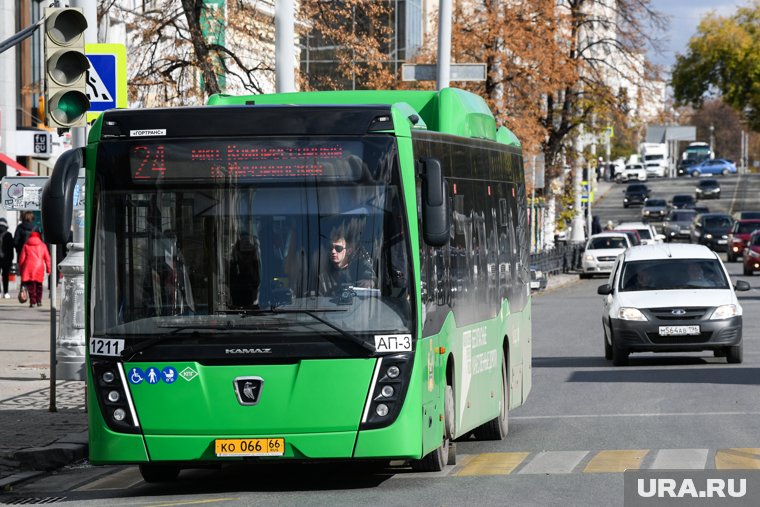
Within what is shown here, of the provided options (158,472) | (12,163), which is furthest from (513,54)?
(158,472)

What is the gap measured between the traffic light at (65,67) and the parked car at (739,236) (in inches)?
2179

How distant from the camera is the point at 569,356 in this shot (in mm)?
24781

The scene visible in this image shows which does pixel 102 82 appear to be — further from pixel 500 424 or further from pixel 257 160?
pixel 257 160

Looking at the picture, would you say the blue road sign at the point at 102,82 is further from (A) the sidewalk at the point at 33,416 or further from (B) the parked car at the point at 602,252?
(B) the parked car at the point at 602,252

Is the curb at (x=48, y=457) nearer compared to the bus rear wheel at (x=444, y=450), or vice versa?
the bus rear wheel at (x=444, y=450)

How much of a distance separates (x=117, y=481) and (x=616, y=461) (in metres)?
3.67

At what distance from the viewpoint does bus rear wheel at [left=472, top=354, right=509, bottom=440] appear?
46.9 feet

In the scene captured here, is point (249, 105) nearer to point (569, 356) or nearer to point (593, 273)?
point (569, 356)

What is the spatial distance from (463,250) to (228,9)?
17471 mm

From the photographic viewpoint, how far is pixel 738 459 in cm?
1231

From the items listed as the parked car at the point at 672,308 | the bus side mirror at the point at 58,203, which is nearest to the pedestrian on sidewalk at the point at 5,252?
the parked car at the point at 672,308

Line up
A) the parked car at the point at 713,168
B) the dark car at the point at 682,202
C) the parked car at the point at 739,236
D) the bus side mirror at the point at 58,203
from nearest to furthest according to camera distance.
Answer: the bus side mirror at the point at 58,203, the parked car at the point at 739,236, the dark car at the point at 682,202, the parked car at the point at 713,168

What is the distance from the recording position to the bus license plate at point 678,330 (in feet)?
72.6

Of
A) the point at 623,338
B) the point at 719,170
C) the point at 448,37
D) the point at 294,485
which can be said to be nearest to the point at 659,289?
the point at 623,338
